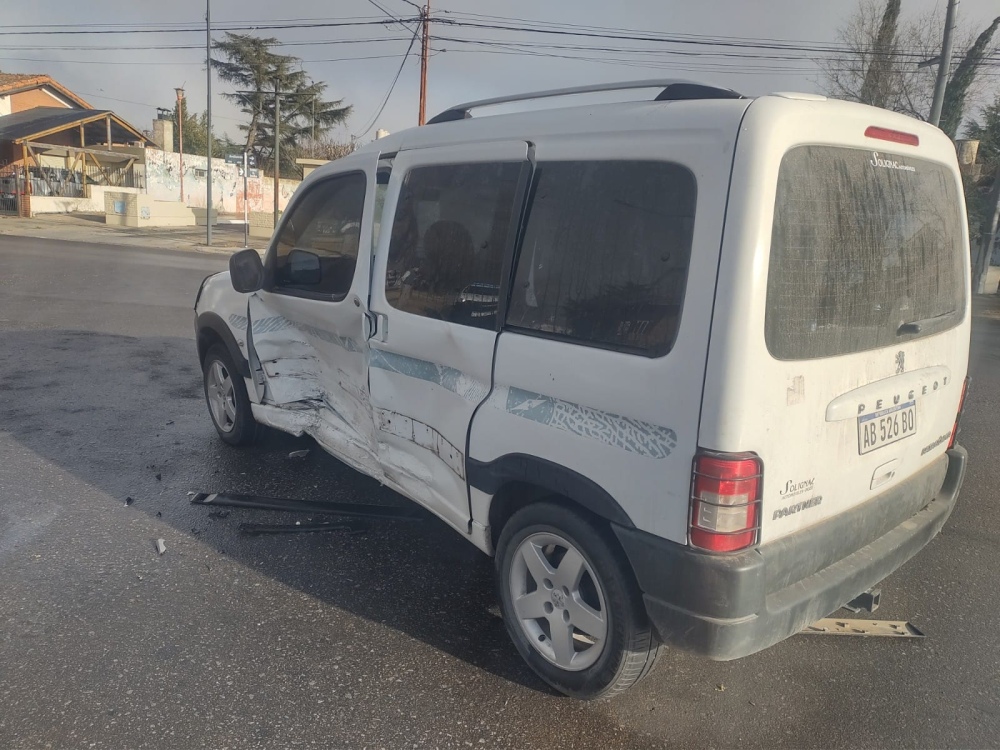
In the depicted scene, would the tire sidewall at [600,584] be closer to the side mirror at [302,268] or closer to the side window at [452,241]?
the side window at [452,241]

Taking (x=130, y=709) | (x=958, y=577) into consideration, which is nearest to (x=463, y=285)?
(x=130, y=709)

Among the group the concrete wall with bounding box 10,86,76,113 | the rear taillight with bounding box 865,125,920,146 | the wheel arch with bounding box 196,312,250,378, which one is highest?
the concrete wall with bounding box 10,86,76,113

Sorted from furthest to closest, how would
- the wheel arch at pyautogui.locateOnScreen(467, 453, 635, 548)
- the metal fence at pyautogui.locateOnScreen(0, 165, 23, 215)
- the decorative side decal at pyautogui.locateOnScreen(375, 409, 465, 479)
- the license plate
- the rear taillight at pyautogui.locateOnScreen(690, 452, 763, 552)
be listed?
the metal fence at pyautogui.locateOnScreen(0, 165, 23, 215) < the decorative side decal at pyautogui.locateOnScreen(375, 409, 465, 479) < the license plate < the wheel arch at pyautogui.locateOnScreen(467, 453, 635, 548) < the rear taillight at pyautogui.locateOnScreen(690, 452, 763, 552)

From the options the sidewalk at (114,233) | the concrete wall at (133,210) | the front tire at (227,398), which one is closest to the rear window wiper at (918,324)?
the front tire at (227,398)

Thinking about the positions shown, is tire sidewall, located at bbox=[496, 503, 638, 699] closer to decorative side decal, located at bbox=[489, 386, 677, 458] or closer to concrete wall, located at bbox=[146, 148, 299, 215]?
decorative side decal, located at bbox=[489, 386, 677, 458]

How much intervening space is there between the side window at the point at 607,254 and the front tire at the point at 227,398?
2.82 m

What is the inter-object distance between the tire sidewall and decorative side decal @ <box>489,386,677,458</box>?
0.33m

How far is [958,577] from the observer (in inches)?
150

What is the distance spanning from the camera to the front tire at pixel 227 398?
16.4ft

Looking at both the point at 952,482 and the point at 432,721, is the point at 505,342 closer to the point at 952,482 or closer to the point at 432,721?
the point at 432,721

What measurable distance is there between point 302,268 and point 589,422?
2403 mm

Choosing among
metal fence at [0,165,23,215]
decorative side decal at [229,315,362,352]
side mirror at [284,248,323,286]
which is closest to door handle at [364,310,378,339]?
decorative side decal at [229,315,362,352]

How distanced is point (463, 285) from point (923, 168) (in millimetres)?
1788

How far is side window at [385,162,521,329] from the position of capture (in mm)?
2953
